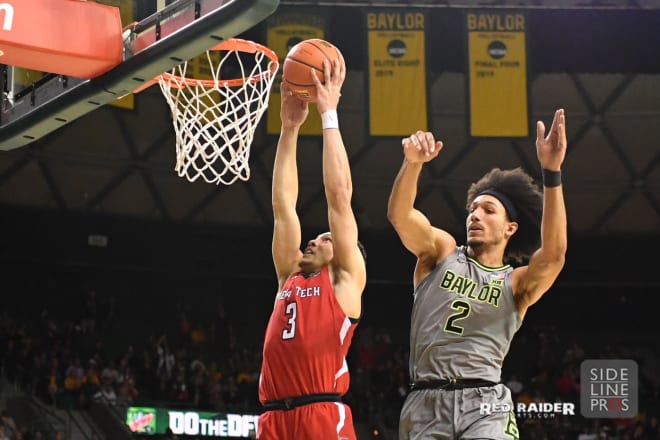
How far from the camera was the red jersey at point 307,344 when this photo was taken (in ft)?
17.9

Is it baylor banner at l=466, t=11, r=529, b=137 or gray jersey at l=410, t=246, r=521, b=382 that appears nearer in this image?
gray jersey at l=410, t=246, r=521, b=382

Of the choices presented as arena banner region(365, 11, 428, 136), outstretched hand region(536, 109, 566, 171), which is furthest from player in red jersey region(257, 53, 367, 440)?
arena banner region(365, 11, 428, 136)

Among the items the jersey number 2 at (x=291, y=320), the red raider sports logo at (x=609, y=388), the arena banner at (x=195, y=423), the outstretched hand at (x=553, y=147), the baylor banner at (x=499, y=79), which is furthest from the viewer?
the baylor banner at (x=499, y=79)

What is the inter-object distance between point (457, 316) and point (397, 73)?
13973 mm

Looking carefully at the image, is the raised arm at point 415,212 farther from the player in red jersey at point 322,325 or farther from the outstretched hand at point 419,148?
the player in red jersey at point 322,325

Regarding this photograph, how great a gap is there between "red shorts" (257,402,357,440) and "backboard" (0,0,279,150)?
2020 mm

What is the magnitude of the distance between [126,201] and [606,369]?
10114 mm

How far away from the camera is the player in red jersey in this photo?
5426 mm

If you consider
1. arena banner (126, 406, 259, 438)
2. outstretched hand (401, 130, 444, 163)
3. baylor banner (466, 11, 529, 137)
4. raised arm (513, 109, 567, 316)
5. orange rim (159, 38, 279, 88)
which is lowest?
arena banner (126, 406, 259, 438)

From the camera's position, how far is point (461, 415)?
16.9 ft

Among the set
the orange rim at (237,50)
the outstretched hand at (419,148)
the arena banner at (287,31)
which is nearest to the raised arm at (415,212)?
the outstretched hand at (419,148)

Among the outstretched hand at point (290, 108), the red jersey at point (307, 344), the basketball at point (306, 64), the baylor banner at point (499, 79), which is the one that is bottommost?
the red jersey at point (307, 344)

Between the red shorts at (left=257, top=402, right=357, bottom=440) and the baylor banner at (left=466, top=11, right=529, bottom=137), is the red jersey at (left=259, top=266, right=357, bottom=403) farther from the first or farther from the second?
the baylor banner at (left=466, top=11, right=529, bottom=137)

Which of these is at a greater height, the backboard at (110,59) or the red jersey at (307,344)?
the backboard at (110,59)
